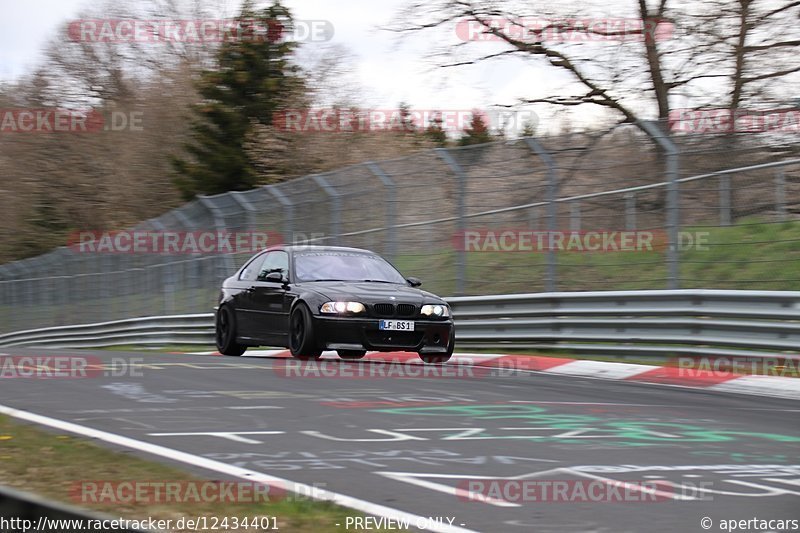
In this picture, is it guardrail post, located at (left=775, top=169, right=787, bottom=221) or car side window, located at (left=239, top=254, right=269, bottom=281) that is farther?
car side window, located at (left=239, top=254, right=269, bottom=281)

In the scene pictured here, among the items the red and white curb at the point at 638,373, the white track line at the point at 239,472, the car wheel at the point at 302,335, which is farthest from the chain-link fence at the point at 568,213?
the white track line at the point at 239,472

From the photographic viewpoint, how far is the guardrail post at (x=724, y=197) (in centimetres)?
1254

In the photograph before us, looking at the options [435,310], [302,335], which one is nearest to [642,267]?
[435,310]

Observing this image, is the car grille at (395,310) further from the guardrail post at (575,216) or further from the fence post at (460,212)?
the fence post at (460,212)

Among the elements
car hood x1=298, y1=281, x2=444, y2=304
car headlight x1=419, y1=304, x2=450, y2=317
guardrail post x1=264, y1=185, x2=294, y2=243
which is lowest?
car headlight x1=419, y1=304, x2=450, y2=317

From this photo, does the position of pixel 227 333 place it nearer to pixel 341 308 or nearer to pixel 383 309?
pixel 341 308

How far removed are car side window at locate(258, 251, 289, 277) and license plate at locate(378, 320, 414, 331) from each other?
1772 mm

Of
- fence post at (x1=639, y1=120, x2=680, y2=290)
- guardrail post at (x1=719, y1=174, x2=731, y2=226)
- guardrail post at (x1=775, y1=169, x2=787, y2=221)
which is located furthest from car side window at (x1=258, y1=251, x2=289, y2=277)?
guardrail post at (x1=775, y1=169, x2=787, y2=221)

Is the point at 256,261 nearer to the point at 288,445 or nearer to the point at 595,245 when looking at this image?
the point at 595,245

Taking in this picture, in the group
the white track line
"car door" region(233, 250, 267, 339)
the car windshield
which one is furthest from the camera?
"car door" region(233, 250, 267, 339)

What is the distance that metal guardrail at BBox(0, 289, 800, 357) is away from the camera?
1141 cm

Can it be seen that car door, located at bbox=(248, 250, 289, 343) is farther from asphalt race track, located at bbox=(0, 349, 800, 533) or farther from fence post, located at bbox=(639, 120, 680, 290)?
fence post, located at bbox=(639, 120, 680, 290)

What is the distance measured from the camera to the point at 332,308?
41.3 feet

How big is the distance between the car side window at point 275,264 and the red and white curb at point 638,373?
6.19 ft
